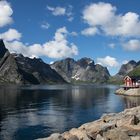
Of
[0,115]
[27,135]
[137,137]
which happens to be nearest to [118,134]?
[137,137]

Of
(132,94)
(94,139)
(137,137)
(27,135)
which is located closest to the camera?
(137,137)

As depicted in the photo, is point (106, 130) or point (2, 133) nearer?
point (106, 130)

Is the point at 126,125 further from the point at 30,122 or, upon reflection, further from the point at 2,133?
the point at 30,122

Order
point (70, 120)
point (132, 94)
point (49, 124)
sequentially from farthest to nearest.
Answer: point (132, 94), point (70, 120), point (49, 124)

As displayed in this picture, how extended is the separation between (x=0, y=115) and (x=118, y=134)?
61.7 metres

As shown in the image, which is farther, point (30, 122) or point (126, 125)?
point (30, 122)

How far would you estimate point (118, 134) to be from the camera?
4256 cm

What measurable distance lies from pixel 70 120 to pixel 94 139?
138ft

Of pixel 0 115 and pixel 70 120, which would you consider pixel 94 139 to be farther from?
pixel 0 115

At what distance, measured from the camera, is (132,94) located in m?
194

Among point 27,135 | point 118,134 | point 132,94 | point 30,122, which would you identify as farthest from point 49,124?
point 132,94

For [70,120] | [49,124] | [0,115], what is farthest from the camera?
[0,115]

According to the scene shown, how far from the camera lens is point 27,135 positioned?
66.5 metres

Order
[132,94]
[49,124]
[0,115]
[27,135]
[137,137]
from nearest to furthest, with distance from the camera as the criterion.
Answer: [137,137] < [27,135] < [49,124] < [0,115] < [132,94]
